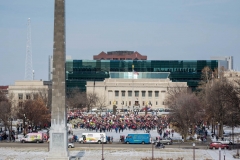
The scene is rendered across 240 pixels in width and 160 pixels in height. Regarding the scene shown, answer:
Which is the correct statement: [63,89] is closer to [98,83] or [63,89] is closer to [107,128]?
[107,128]

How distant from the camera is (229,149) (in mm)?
69500

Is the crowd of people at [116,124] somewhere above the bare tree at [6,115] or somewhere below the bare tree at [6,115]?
below

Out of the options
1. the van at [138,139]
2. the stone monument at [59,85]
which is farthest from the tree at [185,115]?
the stone monument at [59,85]

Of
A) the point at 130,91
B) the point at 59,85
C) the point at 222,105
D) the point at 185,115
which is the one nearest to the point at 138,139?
the point at 185,115

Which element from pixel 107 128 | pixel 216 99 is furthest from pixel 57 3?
pixel 107 128

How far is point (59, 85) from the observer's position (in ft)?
167

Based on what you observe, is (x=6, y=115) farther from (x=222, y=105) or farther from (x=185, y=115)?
(x=222, y=105)

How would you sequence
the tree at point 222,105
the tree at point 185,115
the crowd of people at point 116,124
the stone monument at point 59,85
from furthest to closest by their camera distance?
the crowd of people at point 116,124, the tree at point 185,115, the tree at point 222,105, the stone monument at point 59,85

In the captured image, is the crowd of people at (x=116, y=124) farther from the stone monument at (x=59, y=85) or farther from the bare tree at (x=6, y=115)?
the stone monument at (x=59, y=85)

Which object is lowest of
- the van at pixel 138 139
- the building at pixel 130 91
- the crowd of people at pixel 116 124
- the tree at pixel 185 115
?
the van at pixel 138 139

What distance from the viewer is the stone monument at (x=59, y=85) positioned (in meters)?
50.8

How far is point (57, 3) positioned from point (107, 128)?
167 feet

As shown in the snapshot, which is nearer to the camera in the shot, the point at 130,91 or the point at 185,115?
the point at 185,115

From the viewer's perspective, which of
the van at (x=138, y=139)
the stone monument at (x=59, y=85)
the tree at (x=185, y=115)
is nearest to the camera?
the stone monument at (x=59, y=85)
